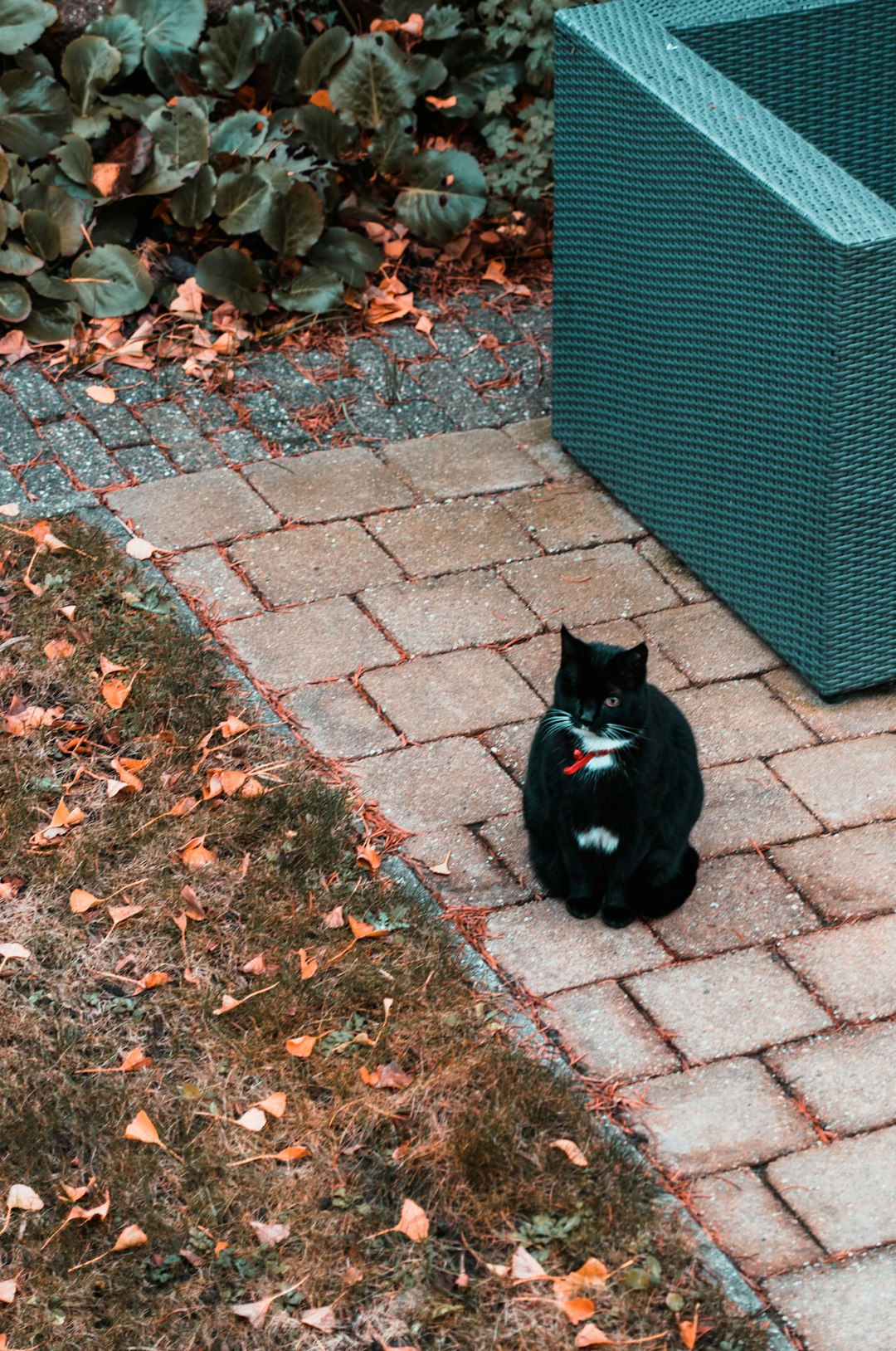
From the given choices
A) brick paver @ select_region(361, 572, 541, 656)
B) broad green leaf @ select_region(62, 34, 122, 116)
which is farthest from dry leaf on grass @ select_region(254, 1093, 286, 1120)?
broad green leaf @ select_region(62, 34, 122, 116)

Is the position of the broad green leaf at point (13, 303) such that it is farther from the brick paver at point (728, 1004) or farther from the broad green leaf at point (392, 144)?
the brick paver at point (728, 1004)

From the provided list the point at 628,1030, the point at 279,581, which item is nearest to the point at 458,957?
the point at 628,1030

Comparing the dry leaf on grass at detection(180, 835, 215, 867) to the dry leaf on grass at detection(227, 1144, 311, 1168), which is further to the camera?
the dry leaf on grass at detection(180, 835, 215, 867)

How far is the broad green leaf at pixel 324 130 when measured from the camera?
15.9 ft

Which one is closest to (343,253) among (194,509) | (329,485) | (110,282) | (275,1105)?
(110,282)

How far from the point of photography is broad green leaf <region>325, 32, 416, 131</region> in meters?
4.95

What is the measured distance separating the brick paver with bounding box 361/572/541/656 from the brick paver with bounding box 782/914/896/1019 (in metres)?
1.08

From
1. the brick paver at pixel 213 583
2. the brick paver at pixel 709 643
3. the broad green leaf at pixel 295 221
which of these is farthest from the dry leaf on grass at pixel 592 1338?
the broad green leaf at pixel 295 221

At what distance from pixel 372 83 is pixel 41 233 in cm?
111

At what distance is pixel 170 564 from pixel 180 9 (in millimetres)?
2036

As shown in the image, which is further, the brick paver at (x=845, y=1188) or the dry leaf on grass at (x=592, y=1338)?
the brick paver at (x=845, y=1188)

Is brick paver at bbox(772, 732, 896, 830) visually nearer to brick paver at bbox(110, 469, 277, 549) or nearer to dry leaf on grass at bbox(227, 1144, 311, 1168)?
dry leaf on grass at bbox(227, 1144, 311, 1168)

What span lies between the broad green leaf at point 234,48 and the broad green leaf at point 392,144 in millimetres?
443

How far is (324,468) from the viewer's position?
4.25 metres
